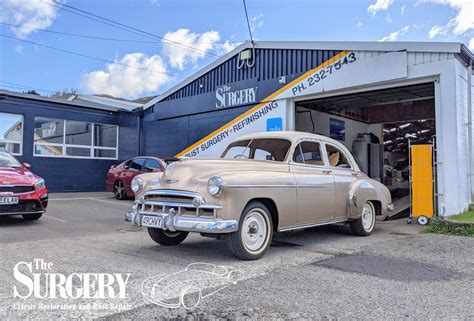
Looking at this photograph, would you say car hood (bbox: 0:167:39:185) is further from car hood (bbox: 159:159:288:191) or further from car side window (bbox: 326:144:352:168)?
car side window (bbox: 326:144:352:168)

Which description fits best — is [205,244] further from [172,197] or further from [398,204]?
[398,204]

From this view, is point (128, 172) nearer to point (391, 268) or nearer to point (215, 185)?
point (215, 185)

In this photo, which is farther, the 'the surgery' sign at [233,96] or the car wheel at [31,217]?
the 'the surgery' sign at [233,96]

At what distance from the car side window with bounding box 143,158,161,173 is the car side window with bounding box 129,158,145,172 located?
26 cm

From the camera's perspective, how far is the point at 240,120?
14188mm

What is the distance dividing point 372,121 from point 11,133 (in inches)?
625

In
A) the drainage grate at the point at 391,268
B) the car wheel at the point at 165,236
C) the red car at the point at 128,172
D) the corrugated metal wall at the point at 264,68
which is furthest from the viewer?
the red car at the point at 128,172

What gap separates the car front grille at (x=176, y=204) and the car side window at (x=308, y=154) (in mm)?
1982

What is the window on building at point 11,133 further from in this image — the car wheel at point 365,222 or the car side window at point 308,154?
the car wheel at point 365,222

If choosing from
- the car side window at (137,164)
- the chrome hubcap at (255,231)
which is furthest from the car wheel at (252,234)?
the car side window at (137,164)

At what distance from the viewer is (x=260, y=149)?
6789 mm

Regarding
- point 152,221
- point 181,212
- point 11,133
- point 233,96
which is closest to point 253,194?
point 181,212

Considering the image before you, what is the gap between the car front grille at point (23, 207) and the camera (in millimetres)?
7762

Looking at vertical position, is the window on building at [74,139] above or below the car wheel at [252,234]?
above
